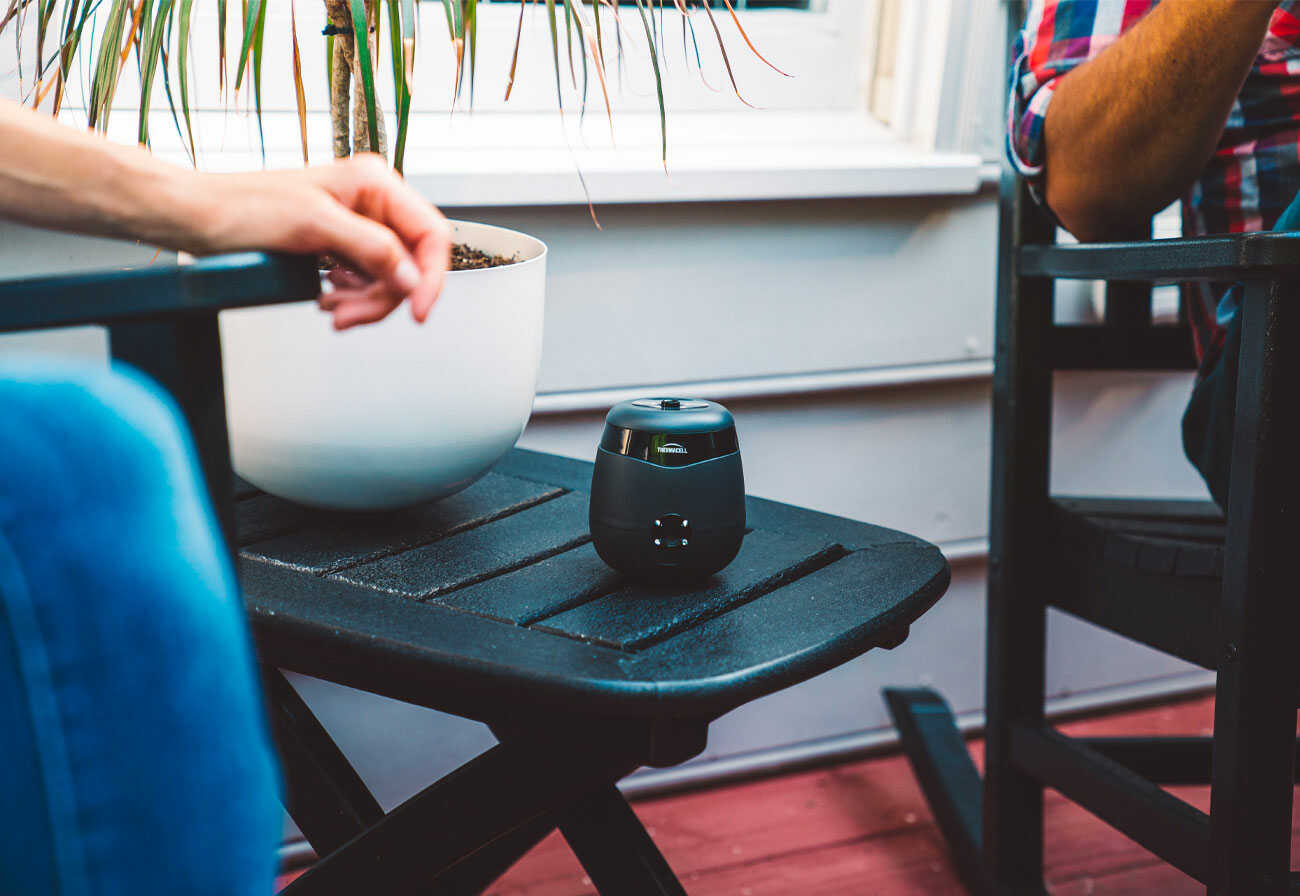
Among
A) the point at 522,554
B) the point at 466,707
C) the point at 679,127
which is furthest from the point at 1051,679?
the point at 466,707

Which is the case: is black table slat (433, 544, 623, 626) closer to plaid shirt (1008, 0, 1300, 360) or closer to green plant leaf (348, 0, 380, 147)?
green plant leaf (348, 0, 380, 147)

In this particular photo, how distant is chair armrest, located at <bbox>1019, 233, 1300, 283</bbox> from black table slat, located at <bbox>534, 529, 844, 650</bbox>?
351 millimetres

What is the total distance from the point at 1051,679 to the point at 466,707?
1308mm

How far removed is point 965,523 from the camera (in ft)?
5.18

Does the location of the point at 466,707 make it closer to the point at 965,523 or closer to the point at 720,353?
the point at 720,353

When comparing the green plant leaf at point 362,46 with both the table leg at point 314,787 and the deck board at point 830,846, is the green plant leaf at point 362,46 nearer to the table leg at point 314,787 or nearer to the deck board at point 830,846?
the table leg at point 314,787

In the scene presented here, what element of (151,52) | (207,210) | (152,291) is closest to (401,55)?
(151,52)

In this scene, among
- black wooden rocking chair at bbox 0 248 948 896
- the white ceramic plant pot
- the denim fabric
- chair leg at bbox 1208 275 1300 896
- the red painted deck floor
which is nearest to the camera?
black wooden rocking chair at bbox 0 248 948 896

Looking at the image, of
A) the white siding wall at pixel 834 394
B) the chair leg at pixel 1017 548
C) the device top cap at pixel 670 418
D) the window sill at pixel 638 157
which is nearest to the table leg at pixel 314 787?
the device top cap at pixel 670 418

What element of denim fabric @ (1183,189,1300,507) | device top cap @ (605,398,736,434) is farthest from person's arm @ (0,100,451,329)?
denim fabric @ (1183,189,1300,507)

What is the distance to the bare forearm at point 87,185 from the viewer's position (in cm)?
50

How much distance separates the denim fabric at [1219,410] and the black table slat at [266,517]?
71 centimetres

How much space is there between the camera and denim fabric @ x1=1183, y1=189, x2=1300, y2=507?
0.92 metres

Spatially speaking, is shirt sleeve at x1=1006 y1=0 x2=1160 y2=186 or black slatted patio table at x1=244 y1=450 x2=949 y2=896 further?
shirt sleeve at x1=1006 y1=0 x2=1160 y2=186
